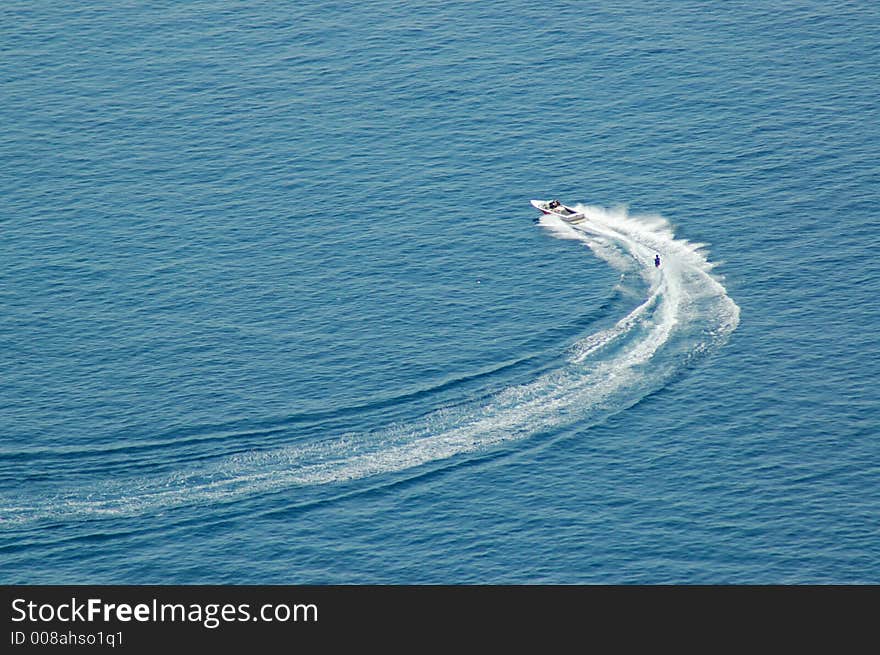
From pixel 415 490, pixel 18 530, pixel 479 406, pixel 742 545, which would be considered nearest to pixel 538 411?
pixel 479 406

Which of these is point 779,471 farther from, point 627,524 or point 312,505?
point 312,505

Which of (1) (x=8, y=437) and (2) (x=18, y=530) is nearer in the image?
(2) (x=18, y=530)
